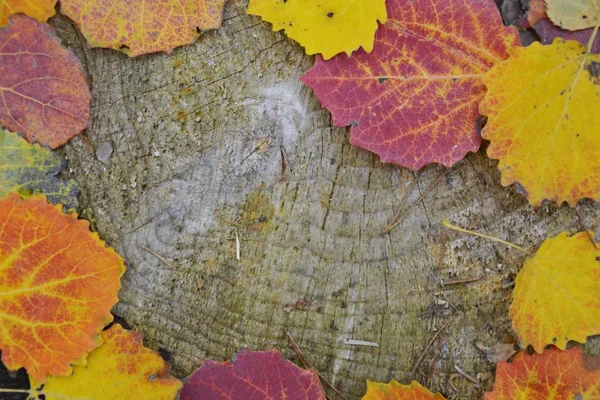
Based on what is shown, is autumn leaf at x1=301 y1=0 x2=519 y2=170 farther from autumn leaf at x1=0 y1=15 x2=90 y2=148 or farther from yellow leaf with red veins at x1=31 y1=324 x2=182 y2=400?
yellow leaf with red veins at x1=31 y1=324 x2=182 y2=400

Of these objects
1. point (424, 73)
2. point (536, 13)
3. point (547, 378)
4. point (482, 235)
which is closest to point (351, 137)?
point (424, 73)

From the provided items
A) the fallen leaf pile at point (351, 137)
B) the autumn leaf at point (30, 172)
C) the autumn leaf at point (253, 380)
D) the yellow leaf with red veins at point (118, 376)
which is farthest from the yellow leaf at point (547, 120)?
the autumn leaf at point (30, 172)

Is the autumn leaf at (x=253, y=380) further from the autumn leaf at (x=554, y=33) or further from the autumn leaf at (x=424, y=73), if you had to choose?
the autumn leaf at (x=554, y=33)

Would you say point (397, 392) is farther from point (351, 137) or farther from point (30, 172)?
point (30, 172)

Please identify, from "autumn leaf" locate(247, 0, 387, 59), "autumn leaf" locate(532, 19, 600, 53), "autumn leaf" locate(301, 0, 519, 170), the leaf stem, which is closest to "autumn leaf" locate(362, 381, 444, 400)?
the leaf stem

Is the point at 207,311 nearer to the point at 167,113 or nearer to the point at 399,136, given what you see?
the point at 167,113

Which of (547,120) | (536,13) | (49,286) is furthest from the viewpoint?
(536,13)

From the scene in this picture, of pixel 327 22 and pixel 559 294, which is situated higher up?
pixel 327 22
